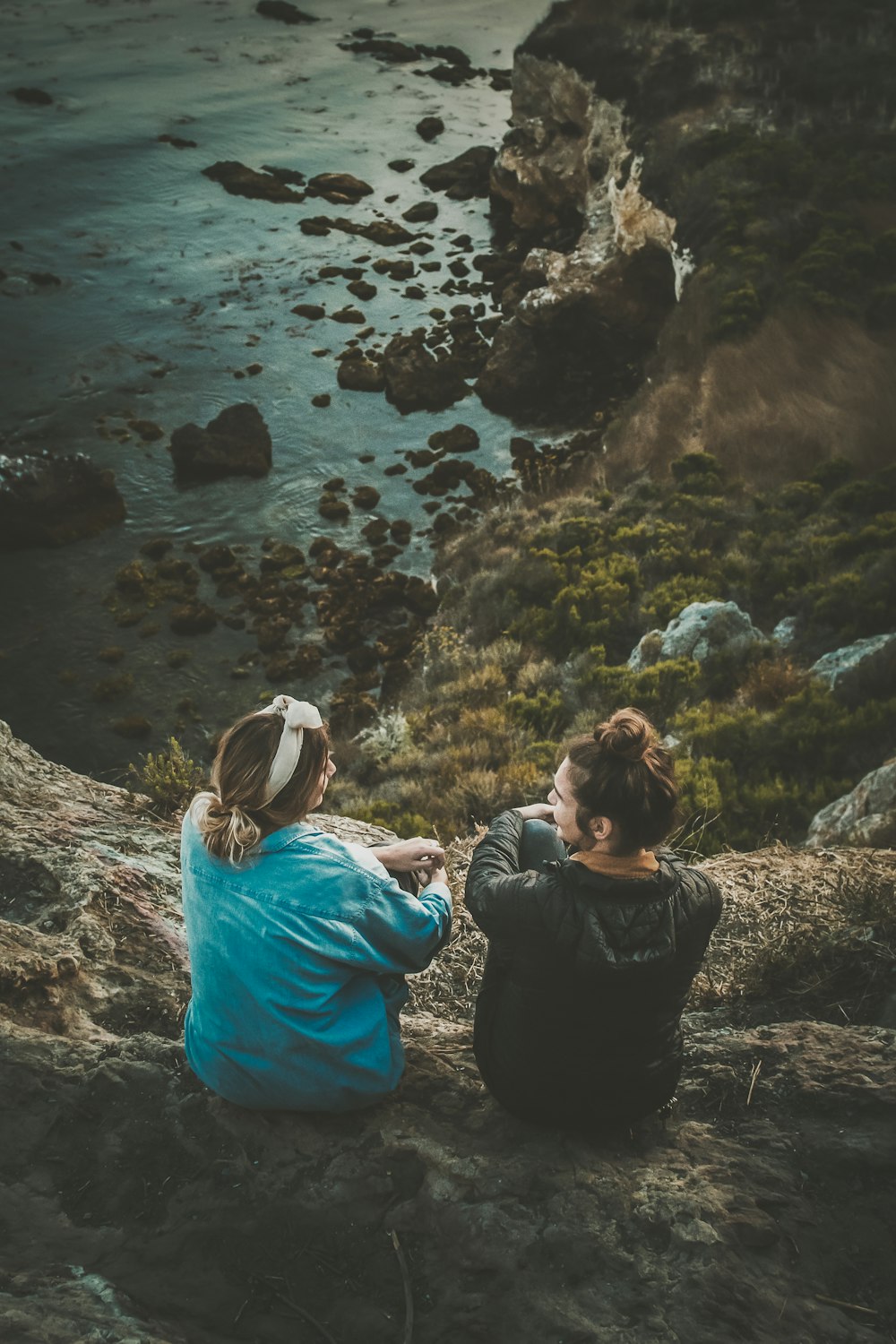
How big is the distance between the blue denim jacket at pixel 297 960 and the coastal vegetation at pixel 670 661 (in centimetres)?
430

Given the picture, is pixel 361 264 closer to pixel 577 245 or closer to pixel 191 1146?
pixel 577 245

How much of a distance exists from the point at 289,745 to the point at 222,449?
1966cm

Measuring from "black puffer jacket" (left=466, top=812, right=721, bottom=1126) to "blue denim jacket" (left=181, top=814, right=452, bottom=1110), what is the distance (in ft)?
0.96

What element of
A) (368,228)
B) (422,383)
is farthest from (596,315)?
(368,228)

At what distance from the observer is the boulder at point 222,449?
2080 centimetres

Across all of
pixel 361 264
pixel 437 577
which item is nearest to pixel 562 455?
pixel 437 577

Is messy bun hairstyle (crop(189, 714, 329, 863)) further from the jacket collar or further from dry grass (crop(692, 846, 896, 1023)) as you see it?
dry grass (crop(692, 846, 896, 1023))

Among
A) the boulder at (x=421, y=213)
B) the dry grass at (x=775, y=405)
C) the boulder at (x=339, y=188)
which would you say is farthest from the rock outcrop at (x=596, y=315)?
the boulder at (x=339, y=188)

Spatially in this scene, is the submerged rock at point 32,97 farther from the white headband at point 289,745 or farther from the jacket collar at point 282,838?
the jacket collar at point 282,838

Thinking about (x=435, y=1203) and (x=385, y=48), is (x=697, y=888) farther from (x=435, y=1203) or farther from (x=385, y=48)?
(x=385, y=48)

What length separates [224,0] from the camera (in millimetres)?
56875

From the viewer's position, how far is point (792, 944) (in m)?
3.99

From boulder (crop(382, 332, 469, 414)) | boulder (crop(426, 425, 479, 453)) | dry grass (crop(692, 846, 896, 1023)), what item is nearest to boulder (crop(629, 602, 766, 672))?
dry grass (crop(692, 846, 896, 1023))

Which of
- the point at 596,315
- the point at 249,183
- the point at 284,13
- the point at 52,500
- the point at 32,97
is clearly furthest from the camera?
the point at 284,13
